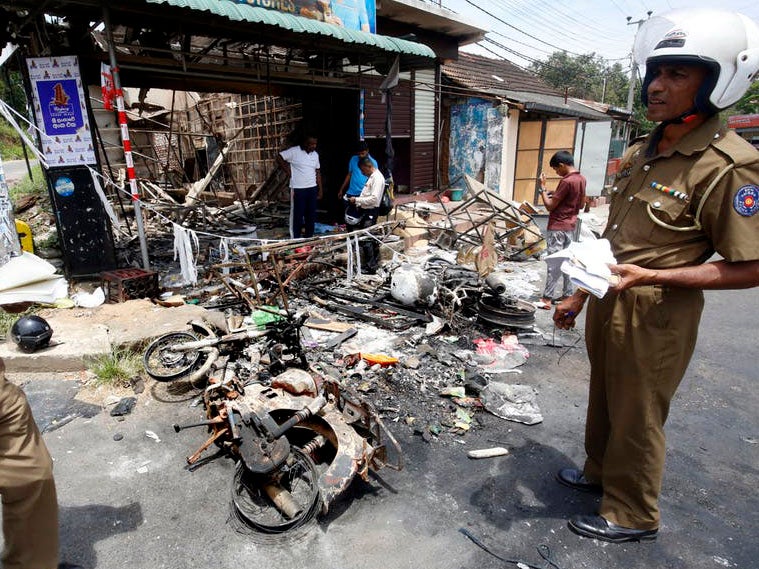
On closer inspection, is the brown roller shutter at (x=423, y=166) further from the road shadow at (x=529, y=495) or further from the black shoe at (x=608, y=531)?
the black shoe at (x=608, y=531)

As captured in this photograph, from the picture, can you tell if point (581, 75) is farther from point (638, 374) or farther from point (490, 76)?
point (638, 374)

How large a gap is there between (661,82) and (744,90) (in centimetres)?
34

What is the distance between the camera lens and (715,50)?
1.89m

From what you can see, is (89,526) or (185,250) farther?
(185,250)

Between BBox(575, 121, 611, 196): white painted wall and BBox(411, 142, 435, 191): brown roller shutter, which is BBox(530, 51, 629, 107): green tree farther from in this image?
BBox(411, 142, 435, 191): brown roller shutter

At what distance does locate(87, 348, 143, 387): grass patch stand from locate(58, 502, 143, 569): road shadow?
1.55 meters

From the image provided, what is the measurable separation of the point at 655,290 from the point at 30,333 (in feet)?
17.6

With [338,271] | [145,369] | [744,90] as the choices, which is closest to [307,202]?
[338,271]

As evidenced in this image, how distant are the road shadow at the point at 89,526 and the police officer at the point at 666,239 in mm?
2814

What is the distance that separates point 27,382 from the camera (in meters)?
4.29

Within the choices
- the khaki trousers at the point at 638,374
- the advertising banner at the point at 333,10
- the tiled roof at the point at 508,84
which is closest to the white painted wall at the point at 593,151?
the tiled roof at the point at 508,84

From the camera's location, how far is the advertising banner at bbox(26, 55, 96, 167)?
5.71 meters

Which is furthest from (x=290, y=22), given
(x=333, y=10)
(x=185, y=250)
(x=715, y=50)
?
(x=715, y=50)

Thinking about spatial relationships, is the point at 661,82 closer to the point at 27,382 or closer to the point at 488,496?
the point at 488,496
